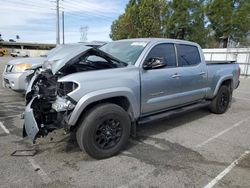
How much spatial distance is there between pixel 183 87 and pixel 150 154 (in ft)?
5.45

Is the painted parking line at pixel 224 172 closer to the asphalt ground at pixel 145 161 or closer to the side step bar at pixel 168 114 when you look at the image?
the asphalt ground at pixel 145 161

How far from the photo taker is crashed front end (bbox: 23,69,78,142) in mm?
3408

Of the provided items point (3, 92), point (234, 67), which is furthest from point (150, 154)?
point (3, 92)

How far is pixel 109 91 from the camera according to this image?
3.60 metres

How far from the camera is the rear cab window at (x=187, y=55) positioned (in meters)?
5.04

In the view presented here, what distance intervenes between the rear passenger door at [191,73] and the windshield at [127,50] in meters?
0.98

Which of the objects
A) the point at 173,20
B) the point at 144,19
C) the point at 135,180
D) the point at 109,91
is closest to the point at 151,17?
the point at 144,19

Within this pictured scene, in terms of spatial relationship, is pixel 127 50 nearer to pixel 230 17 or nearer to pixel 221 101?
pixel 221 101

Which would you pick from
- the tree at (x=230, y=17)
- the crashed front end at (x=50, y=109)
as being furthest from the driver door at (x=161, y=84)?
the tree at (x=230, y=17)

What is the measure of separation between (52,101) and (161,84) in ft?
6.21

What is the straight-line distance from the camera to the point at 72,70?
12.6 ft

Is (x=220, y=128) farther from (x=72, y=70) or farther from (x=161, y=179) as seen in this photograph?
(x=72, y=70)

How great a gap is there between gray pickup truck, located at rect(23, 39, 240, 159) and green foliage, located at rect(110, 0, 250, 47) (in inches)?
784

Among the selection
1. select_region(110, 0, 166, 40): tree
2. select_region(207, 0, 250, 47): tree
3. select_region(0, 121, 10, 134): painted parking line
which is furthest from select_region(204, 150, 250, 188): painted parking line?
select_region(110, 0, 166, 40): tree
